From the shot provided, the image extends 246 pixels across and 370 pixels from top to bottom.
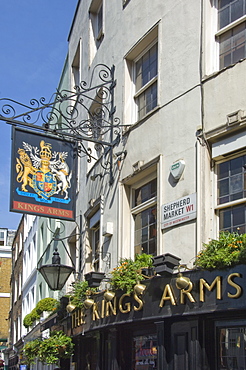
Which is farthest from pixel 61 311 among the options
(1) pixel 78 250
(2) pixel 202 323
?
(2) pixel 202 323

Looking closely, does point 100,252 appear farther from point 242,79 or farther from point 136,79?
point 242,79

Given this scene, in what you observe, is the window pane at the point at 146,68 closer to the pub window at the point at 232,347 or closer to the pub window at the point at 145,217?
the pub window at the point at 145,217

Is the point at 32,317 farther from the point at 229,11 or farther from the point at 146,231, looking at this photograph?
the point at 229,11

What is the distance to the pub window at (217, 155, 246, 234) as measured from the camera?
30.6 ft

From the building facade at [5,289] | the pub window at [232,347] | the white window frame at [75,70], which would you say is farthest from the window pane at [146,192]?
the building facade at [5,289]

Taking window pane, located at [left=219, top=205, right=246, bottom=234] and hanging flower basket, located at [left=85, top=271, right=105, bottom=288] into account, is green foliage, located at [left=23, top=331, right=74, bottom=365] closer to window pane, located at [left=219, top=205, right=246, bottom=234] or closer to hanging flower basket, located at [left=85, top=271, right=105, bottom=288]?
hanging flower basket, located at [left=85, top=271, right=105, bottom=288]

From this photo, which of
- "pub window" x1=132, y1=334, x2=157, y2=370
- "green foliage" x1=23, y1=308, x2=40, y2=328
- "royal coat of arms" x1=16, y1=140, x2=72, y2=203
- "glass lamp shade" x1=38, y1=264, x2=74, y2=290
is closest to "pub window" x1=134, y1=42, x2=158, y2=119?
"royal coat of arms" x1=16, y1=140, x2=72, y2=203

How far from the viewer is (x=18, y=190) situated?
39.9 feet

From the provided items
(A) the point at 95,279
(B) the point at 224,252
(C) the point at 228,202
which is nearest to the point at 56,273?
(A) the point at 95,279

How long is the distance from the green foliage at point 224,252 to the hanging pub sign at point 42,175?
439cm

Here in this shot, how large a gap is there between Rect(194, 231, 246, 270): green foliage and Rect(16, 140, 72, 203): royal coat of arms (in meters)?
4.51

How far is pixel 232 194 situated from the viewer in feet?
31.3

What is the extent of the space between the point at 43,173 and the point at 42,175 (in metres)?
0.06

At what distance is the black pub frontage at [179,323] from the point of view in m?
8.54
